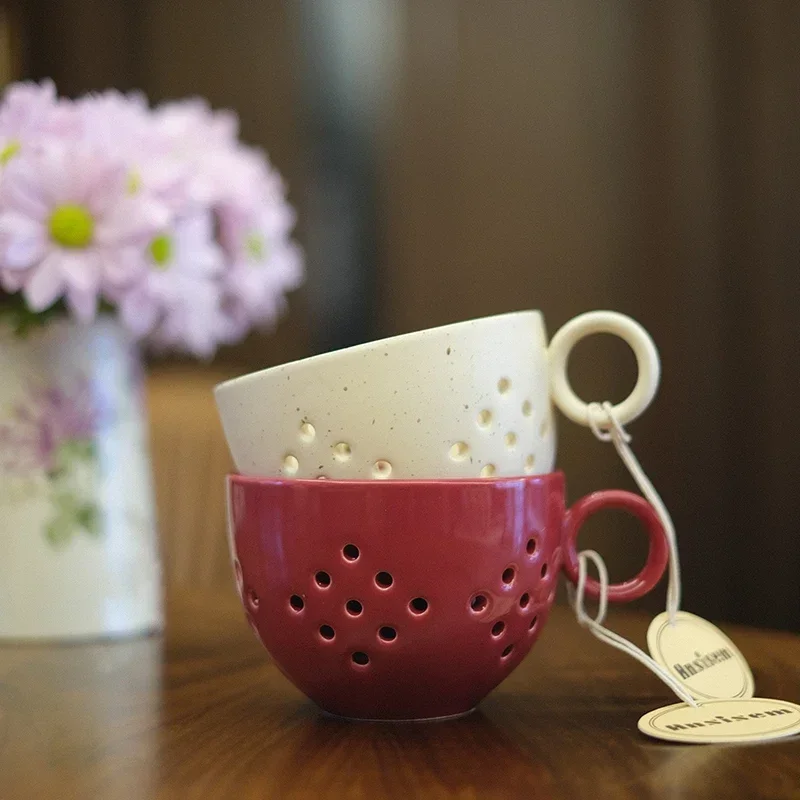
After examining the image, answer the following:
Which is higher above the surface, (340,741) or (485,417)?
(485,417)

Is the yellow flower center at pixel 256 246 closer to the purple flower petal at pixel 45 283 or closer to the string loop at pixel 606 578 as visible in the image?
the purple flower petal at pixel 45 283

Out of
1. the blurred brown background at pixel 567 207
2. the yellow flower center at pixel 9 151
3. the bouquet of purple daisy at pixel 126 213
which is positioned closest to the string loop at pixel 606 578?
the bouquet of purple daisy at pixel 126 213

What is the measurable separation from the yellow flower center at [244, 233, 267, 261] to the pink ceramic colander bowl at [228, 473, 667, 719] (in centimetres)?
37

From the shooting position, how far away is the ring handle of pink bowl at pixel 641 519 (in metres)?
0.53

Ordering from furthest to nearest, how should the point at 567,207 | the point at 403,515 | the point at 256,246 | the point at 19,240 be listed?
the point at 567,207 → the point at 256,246 → the point at 19,240 → the point at 403,515

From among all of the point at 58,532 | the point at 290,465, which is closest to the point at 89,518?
the point at 58,532

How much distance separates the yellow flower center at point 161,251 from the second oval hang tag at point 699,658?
42cm

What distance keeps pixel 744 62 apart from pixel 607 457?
599 millimetres

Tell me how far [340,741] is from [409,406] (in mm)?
151

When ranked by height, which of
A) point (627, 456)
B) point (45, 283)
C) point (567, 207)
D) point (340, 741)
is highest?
point (567, 207)

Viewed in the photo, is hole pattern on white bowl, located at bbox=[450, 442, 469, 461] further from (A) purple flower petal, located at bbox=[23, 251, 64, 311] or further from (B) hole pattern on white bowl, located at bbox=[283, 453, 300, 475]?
(A) purple flower petal, located at bbox=[23, 251, 64, 311]

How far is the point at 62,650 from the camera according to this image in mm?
763

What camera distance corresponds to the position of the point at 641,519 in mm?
536

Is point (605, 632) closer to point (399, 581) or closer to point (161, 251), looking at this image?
point (399, 581)
